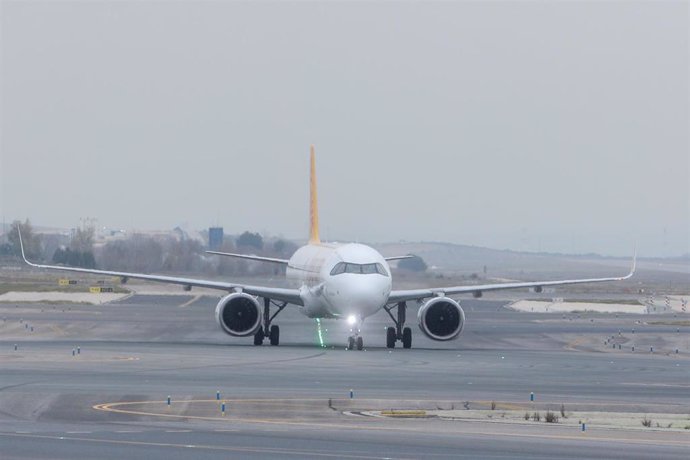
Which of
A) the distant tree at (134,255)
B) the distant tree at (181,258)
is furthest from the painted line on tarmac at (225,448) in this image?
the distant tree at (181,258)

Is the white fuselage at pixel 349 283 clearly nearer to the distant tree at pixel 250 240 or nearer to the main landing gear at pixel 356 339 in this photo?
the main landing gear at pixel 356 339

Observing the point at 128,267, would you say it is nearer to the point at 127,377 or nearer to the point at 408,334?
the point at 408,334

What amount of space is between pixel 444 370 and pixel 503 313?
138 ft

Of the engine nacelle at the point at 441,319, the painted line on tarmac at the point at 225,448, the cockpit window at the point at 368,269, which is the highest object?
the cockpit window at the point at 368,269

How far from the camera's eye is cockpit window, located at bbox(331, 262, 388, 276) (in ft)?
141

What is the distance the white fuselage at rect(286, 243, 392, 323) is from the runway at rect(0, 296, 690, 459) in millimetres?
1337

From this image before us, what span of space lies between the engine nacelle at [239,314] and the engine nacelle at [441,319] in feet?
17.3

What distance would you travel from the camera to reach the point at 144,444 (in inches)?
795

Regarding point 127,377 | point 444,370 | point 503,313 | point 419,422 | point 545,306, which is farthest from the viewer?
point 545,306

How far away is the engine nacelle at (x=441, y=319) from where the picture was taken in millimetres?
45062

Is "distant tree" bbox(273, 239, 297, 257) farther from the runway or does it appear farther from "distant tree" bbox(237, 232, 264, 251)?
the runway

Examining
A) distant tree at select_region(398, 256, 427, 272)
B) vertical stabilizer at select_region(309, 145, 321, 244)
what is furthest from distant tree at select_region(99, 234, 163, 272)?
vertical stabilizer at select_region(309, 145, 321, 244)

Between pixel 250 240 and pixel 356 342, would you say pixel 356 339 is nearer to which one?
pixel 356 342

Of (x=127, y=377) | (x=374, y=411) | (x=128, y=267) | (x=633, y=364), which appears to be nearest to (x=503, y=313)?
(x=128, y=267)
